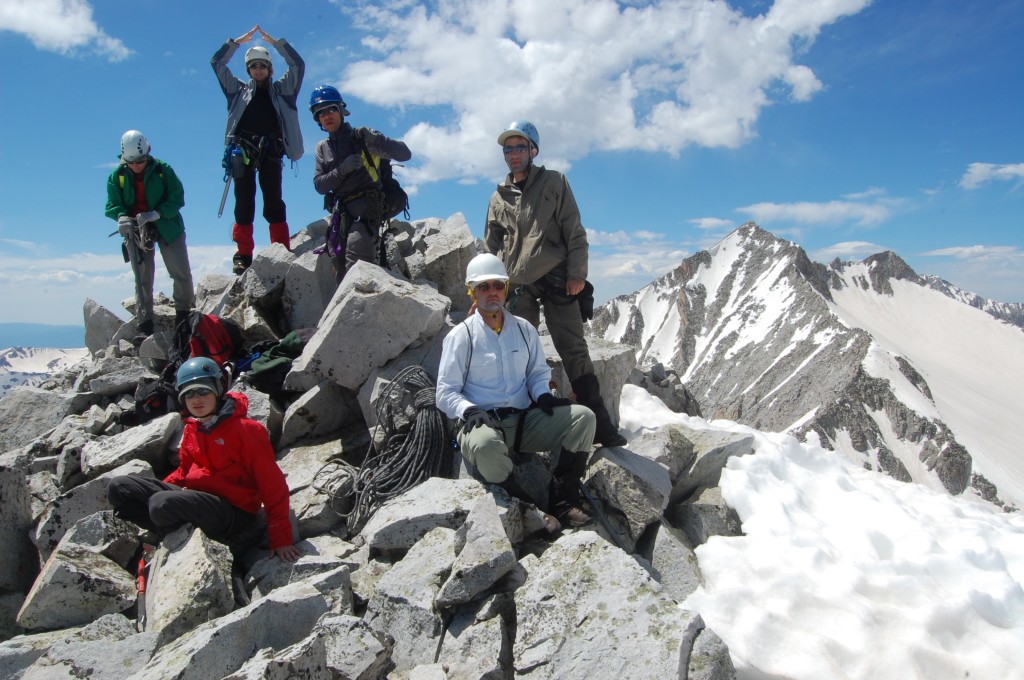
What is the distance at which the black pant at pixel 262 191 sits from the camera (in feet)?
41.8

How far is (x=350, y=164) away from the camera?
1041cm

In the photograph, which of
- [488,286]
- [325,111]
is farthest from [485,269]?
[325,111]

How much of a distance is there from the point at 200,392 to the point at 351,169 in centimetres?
517

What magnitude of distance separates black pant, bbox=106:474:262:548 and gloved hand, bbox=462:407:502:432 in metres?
2.81

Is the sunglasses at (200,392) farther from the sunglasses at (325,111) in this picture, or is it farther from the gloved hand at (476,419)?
the sunglasses at (325,111)

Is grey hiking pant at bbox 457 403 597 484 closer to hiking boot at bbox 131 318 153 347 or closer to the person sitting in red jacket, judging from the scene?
the person sitting in red jacket

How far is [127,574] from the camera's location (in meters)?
6.68

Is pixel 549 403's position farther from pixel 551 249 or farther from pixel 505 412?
pixel 551 249

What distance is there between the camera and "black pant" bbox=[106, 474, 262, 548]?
6430 millimetres

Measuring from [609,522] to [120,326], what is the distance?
41.3 feet

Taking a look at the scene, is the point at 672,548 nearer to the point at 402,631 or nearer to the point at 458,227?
the point at 402,631

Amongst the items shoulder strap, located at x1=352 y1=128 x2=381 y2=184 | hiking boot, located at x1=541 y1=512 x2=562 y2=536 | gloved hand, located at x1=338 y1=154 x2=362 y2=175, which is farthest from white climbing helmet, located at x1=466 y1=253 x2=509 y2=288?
shoulder strap, located at x1=352 y1=128 x2=381 y2=184

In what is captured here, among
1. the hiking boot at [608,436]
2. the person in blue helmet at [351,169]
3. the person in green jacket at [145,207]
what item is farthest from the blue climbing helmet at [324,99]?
the hiking boot at [608,436]

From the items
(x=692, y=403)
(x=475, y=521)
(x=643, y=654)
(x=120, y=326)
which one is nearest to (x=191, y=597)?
(x=475, y=521)
